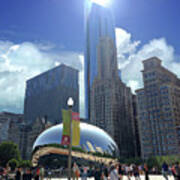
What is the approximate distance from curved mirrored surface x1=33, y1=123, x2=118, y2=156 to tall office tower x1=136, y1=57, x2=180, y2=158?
80421mm

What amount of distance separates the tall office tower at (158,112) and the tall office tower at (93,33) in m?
55.5

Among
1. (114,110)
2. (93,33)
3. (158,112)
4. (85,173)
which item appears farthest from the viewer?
(93,33)

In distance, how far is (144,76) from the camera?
378ft

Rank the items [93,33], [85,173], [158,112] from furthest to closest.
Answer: [93,33]
[158,112]
[85,173]

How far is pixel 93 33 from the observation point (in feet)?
602

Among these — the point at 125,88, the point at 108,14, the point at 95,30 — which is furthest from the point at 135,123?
the point at 108,14

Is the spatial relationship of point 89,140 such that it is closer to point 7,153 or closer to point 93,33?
point 7,153

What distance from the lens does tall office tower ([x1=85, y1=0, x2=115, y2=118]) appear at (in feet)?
556

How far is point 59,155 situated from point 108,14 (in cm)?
18735

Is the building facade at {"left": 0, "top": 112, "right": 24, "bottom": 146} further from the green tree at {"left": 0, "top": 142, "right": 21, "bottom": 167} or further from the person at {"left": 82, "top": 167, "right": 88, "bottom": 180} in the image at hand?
the person at {"left": 82, "top": 167, "right": 88, "bottom": 180}

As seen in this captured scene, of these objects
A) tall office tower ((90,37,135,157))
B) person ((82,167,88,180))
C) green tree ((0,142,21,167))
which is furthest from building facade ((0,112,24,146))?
person ((82,167,88,180))

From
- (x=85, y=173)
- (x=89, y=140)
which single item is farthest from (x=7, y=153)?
(x=85, y=173)

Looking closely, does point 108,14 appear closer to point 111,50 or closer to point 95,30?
point 95,30

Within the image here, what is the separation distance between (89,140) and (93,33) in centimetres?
16958
